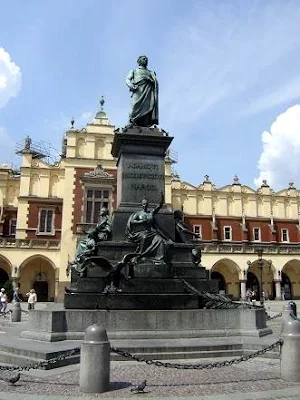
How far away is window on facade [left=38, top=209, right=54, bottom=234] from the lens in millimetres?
43812

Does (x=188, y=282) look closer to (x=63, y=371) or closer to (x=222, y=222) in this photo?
(x=63, y=371)

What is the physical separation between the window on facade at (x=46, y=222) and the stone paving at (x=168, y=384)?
36.6 metres

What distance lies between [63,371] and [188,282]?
471 centimetres

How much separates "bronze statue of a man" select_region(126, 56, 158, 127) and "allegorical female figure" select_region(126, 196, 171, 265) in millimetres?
3264

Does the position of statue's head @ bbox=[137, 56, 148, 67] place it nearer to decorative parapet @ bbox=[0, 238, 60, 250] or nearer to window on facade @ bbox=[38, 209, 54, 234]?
decorative parapet @ bbox=[0, 238, 60, 250]

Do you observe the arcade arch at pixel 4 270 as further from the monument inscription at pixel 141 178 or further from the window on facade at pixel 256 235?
the monument inscription at pixel 141 178

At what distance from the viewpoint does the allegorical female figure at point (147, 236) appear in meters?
11.8

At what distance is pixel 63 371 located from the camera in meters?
7.74

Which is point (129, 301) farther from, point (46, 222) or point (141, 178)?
point (46, 222)

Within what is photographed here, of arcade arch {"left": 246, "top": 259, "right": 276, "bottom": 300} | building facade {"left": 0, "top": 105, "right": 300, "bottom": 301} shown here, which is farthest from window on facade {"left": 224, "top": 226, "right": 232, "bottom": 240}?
arcade arch {"left": 246, "top": 259, "right": 276, "bottom": 300}

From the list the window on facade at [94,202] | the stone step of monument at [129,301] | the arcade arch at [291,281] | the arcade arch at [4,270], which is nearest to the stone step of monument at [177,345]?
the stone step of monument at [129,301]

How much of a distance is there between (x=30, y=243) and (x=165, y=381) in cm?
3606

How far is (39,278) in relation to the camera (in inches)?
1715

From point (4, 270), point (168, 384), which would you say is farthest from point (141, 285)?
point (4, 270)
